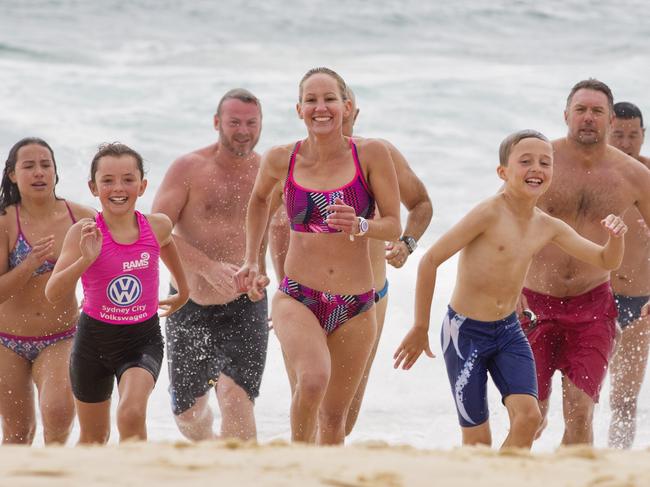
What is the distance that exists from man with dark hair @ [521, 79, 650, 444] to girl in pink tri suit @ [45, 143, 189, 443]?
2.20m

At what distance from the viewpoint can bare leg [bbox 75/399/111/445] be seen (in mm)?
5523

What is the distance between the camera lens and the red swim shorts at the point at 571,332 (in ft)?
20.9

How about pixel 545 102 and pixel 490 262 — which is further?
pixel 545 102

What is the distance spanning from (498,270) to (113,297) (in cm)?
186

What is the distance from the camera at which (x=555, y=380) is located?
10.2 metres

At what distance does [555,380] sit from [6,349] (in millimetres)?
5618

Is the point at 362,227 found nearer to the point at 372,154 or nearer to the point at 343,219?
the point at 343,219

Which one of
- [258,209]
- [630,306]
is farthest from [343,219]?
[630,306]

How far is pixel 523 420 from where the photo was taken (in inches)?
208

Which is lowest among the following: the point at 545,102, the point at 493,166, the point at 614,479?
the point at 614,479

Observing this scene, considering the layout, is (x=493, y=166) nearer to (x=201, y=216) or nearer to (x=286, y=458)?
(x=201, y=216)

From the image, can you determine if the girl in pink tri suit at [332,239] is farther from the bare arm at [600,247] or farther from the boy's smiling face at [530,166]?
the bare arm at [600,247]

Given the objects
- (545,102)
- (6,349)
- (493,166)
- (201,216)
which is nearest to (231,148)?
(201,216)

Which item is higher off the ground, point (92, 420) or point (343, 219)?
point (343, 219)
